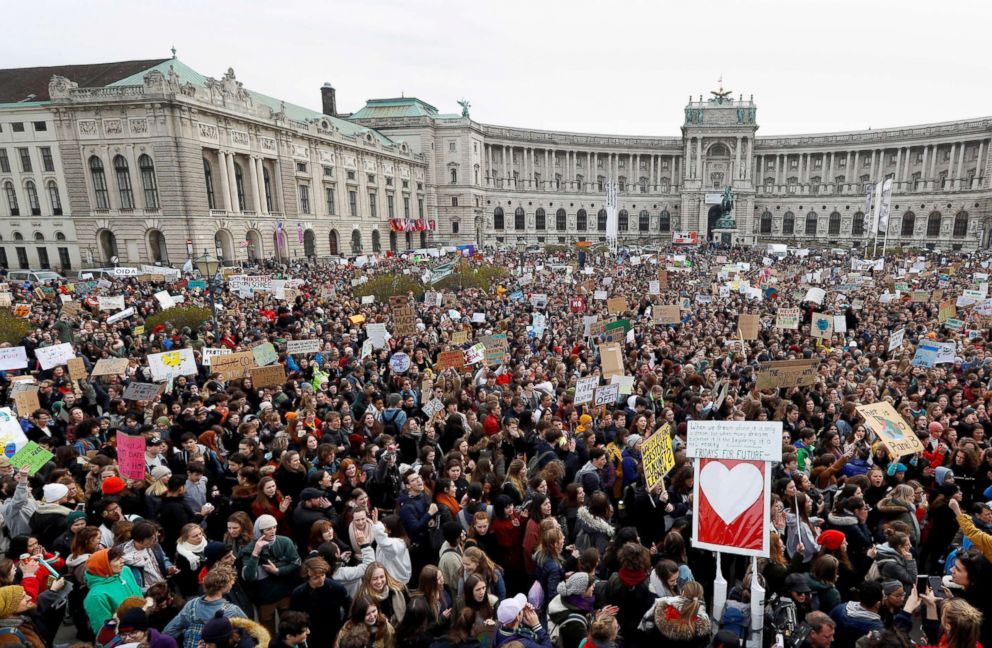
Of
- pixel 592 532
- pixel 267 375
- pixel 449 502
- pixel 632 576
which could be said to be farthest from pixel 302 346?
pixel 632 576

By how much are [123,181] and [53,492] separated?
145ft

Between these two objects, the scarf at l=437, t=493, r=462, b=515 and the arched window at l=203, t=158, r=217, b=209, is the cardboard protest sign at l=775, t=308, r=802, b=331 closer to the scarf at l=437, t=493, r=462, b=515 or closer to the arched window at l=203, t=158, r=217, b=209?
the scarf at l=437, t=493, r=462, b=515

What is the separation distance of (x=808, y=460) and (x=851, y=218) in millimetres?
89570

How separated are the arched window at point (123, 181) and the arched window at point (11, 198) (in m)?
10.2

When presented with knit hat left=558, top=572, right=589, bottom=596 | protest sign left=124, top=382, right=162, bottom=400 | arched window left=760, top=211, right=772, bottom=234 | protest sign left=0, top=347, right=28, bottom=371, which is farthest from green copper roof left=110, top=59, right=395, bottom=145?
arched window left=760, top=211, right=772, bottom=234

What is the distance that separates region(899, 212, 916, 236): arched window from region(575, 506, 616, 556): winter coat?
92499 mm

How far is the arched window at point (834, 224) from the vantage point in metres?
82.8

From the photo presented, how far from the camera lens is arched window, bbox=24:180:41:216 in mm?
43188

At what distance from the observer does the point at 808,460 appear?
7.77 metres

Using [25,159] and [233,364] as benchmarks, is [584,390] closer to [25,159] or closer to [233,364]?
[233,364]

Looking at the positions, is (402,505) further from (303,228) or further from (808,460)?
(303,228)

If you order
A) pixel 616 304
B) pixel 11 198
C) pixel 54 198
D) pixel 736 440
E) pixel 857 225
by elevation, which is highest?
pixel 11 198

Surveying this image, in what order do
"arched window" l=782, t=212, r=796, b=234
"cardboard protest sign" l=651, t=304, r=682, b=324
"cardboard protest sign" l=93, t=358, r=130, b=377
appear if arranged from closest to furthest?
"cardboard protest sign" l=93, t=358, r=130, b=377, "cardboard protest sign" l=651, t=304, r=682, b=324, "arched window" l=782, t=212, r=796, b=234

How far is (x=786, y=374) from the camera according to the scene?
11.0 meters
